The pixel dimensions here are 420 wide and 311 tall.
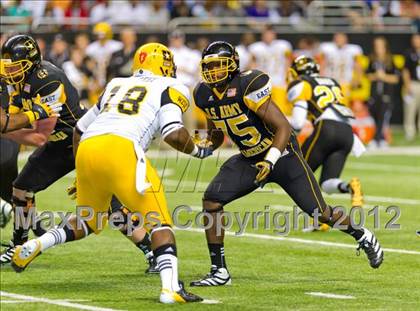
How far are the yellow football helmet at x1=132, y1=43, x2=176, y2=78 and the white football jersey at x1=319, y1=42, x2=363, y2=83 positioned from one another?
1293 centimetres

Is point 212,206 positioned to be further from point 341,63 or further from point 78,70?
point 341,63

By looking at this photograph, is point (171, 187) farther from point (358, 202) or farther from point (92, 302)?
point (92, 302)

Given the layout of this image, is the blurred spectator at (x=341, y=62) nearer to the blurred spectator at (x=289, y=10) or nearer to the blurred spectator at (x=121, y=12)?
the blurred spectator at (x=289, y=10)

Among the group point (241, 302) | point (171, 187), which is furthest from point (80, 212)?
point (171, 187)

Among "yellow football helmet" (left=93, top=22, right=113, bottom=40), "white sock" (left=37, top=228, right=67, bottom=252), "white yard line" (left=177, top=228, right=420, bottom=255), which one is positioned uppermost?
"yellow football helmet" (left=93, top=22, right=113, bottom=40)

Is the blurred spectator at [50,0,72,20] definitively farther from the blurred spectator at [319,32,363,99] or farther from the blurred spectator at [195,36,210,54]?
the blurred spectator at [319,32,363,99]

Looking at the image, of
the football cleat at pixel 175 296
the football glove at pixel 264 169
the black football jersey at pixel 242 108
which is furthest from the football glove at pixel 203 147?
the football cleat at pixel 175 296

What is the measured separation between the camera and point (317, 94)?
1095 cm

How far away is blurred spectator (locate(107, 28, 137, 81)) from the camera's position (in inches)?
742

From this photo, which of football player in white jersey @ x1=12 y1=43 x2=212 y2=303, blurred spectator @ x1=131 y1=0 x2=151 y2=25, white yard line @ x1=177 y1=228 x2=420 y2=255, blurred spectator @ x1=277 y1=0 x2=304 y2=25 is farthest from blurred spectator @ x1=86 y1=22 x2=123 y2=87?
football player in white jersey @ x1=12 y1=43 x2=212 y2=303

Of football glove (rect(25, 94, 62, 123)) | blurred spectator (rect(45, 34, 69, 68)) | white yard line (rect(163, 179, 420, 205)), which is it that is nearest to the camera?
football glove (rect(25, 94, 62, 123))

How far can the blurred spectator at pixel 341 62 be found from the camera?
20359 mm

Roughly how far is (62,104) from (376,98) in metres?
12.3

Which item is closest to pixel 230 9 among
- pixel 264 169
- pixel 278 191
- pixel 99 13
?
pixel 99 13
